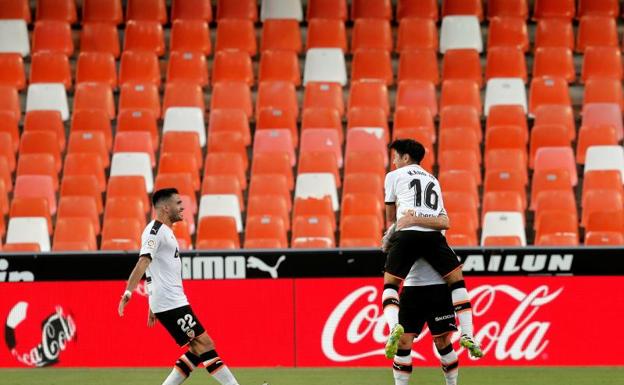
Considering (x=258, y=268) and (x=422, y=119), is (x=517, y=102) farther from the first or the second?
(x=258, y=268)

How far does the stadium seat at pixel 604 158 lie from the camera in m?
14.0

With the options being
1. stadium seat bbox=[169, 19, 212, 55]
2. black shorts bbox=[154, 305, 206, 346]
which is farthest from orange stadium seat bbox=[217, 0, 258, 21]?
black shorts bbox=[154, 305, 206, 346]

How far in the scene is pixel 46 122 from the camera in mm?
15531

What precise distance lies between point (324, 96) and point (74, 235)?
3741 millimetres

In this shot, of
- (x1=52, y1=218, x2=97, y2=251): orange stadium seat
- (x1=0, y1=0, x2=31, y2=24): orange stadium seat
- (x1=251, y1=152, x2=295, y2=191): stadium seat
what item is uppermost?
(x1=0, y1=0, x2=31, y2=24): orange stadium seat

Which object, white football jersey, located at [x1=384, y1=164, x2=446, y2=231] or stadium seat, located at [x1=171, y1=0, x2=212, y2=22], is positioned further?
stadium seat, located at [x1=171, y1=0, x2=212, y2=22]

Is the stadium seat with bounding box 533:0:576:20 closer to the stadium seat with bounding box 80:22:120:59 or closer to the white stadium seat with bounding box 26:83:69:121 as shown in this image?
the stadium seat with bounding box 80:22:120:59

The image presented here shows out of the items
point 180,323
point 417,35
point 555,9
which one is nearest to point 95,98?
point 417,35

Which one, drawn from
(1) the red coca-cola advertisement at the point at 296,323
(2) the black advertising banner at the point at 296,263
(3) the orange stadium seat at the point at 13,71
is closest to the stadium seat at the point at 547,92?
(2) the black advertising banner at the point at 296,263

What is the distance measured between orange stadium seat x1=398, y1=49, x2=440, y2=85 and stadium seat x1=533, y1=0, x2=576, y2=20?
5.57 feet

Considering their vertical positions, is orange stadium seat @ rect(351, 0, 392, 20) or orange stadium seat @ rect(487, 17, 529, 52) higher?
orange stadium seat @ rect(351, 0, 392, 20)

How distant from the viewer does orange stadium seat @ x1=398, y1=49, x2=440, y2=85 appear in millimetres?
15883

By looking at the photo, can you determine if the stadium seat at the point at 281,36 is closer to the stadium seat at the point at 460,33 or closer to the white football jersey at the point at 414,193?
the stadium seat at the point at 460,33

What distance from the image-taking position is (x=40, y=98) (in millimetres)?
15812
